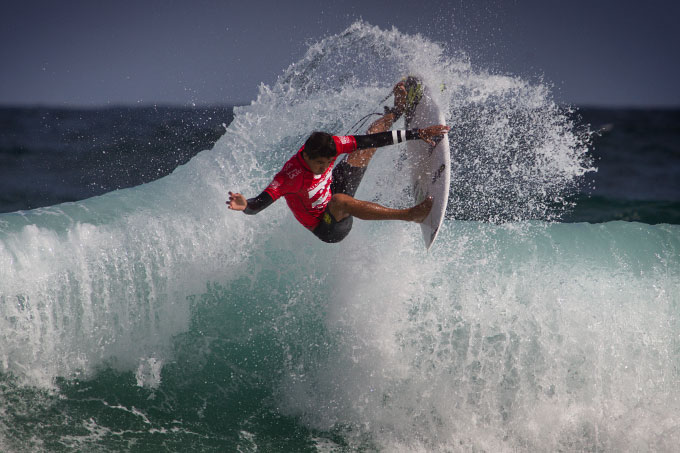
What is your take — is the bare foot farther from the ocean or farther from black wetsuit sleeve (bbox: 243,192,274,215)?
black wetsuit sleeve (bbox: 243,192,274,215)

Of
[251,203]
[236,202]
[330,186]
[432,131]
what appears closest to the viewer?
[236,202]

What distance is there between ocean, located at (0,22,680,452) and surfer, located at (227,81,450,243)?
957 mm

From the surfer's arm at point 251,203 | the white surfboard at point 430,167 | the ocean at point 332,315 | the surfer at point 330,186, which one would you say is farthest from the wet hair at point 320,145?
the ocean at point 332,315

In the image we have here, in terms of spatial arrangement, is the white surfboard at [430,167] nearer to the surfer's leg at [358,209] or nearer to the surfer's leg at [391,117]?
the surfer's leg at [391,117]

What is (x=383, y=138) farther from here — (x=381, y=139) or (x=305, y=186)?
(x=305, y=186)

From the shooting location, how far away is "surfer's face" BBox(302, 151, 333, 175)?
154 inches

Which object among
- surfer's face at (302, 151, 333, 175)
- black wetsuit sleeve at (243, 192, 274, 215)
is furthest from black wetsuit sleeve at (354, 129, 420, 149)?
black wetsuit sleeve at (243, 192, 274, 215)

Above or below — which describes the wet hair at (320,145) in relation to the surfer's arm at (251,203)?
above

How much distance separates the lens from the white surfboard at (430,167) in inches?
→ 174

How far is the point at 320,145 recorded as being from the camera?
12.6 ft

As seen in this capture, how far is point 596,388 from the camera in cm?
464

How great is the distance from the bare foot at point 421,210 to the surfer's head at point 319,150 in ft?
3.10

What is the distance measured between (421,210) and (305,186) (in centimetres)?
109

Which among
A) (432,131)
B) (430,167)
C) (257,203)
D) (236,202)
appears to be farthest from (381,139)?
(236,202)
